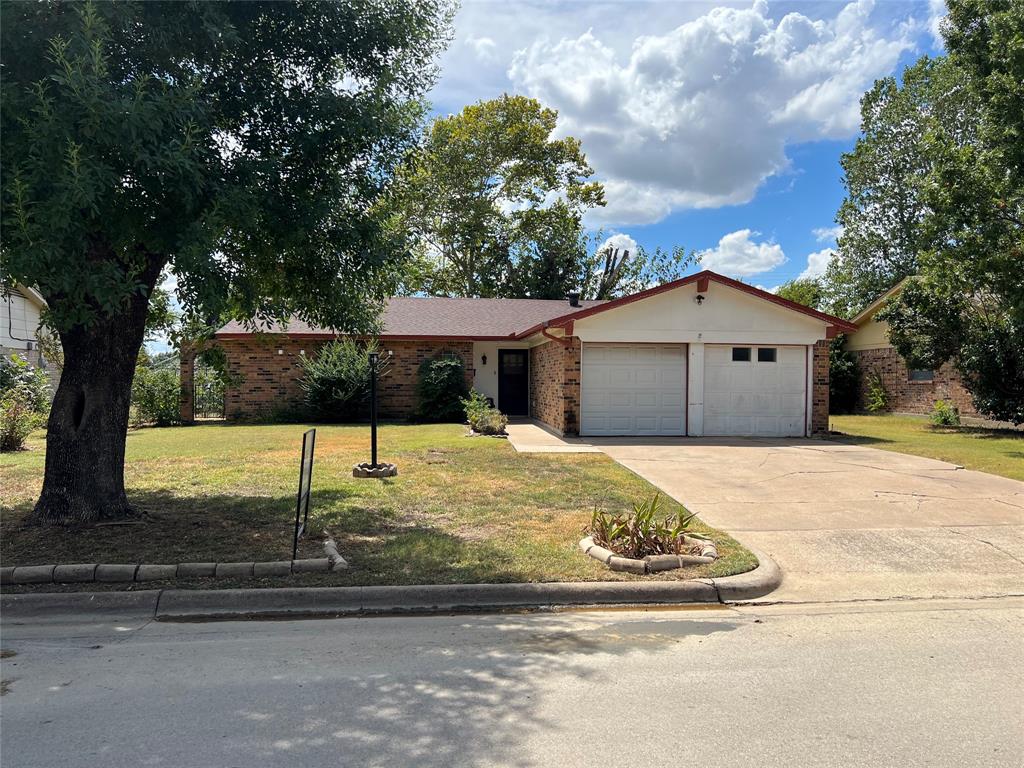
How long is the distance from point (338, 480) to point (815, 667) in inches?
295

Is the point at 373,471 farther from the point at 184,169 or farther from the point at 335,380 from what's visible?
the point at 335,380

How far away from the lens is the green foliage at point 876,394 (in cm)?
2533

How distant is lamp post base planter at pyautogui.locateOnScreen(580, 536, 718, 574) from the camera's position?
6.07 m

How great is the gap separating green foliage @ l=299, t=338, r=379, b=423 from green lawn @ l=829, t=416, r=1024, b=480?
12866 mm

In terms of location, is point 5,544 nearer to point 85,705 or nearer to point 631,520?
point 85,705

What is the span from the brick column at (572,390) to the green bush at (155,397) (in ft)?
38.1

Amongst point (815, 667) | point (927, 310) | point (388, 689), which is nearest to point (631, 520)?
point (815, 667)

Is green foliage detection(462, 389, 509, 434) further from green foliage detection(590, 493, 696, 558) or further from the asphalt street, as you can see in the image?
the asphalt street

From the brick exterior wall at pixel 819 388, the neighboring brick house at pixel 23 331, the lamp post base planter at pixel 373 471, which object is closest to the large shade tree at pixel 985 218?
the brick exterior wall at pixel 819 388

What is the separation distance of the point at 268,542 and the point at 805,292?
40.7 metres

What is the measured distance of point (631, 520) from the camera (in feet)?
23.3

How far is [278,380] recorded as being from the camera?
21391 mm

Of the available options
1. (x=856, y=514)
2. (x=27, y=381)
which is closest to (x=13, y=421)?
(x=27, y=381)

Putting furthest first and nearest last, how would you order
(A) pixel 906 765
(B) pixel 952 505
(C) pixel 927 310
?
(C) pixel 927 310 < (B) pixel 952 505 < (A) pixel 906 765
